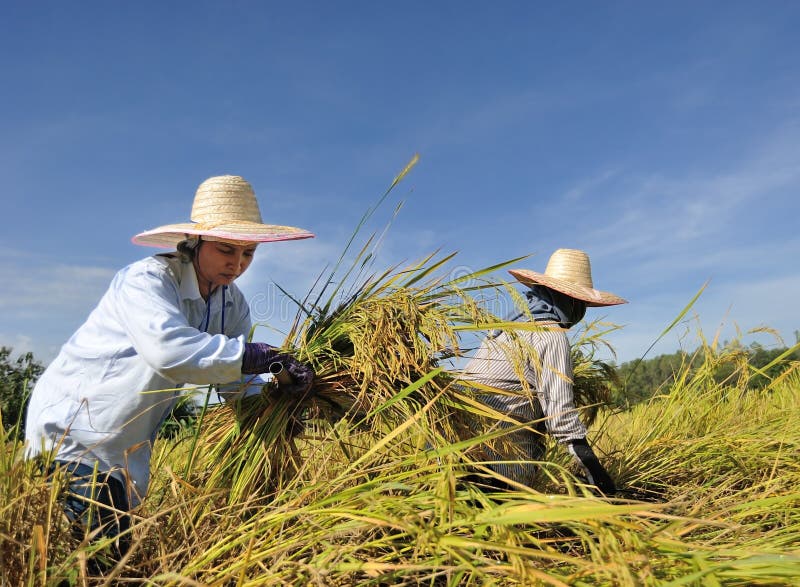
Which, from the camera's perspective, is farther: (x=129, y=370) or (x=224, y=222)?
(x=224, y=222)

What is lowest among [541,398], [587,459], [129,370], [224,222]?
[587,459]

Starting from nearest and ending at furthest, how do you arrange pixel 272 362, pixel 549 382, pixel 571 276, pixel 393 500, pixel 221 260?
pixel 393 500, pixel 272 362, pixel 221 260, pixel 549 382, pixel 571 276

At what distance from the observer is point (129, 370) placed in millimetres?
1857

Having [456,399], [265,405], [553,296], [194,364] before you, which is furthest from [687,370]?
[194,364]

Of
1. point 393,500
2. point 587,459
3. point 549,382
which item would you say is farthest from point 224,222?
point 587,459

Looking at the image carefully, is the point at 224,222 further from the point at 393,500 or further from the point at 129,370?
the point at 393,500

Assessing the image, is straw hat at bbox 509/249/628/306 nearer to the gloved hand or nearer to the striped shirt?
the striped shirt

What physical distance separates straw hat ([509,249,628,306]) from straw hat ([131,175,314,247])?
1160mm

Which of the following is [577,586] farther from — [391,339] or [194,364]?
[194,364]

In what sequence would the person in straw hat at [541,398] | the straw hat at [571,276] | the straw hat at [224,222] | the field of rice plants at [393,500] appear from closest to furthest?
the field of rice plants at [393,500]
the straw hat at [224,222]
the person in straw hat at [541,398]
the straw hat at [571,276]

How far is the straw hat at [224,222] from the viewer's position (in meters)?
1.98

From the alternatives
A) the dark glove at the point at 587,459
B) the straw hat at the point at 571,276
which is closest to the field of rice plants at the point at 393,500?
the dark glove at the point at 587,459

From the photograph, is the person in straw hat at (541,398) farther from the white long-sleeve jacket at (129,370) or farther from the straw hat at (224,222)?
the white long-sleeve jacket at (129,370)

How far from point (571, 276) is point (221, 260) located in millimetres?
1721
